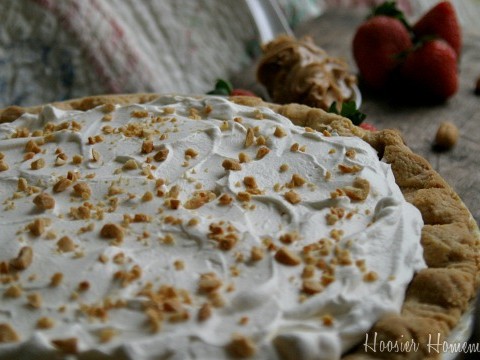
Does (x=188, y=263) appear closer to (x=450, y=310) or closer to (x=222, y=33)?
(x=450, y=310)

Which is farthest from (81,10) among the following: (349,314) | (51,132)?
(349,314)

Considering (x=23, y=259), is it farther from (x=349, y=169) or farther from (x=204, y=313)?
(x=349, y=169)

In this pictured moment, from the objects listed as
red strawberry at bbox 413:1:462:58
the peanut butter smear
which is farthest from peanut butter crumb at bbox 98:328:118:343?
red strawberry at bbox 413:1:462:58

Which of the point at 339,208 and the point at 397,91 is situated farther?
the point at 397,91

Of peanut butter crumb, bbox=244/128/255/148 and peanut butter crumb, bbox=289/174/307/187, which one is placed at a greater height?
peanut butter crumb, bbox=244/128/255/148

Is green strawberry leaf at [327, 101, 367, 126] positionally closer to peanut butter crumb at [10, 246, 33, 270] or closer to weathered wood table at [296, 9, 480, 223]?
weathered wood table at [296, 9, 480, 223]

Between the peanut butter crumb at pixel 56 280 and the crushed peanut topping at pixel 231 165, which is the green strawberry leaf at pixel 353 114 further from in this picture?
the peanut butter crumb at pixel 56 280
